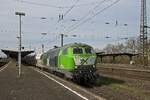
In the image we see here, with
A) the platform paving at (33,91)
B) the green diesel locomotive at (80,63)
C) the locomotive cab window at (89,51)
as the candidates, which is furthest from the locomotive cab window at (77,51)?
the platform paving at (33,91)

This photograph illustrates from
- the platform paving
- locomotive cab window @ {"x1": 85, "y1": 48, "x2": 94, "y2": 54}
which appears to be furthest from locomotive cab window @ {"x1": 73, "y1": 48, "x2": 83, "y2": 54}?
the platform paving

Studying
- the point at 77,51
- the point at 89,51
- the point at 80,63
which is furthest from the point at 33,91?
the point at 89,51

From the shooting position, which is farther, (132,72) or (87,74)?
(132,72)

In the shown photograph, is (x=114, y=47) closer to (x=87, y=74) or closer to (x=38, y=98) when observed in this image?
(x=87, y=74)

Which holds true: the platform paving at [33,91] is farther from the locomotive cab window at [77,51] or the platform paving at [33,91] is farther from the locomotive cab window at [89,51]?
the locomotive cab window at [89,51]

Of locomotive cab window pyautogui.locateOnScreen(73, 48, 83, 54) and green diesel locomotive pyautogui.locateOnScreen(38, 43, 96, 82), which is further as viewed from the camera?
locomotive cab window pyautogui.locateOnScreen(73, 48, 83, 54)

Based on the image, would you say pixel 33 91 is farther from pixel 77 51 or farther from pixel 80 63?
pixel 77 51

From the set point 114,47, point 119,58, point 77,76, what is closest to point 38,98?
point 77,76

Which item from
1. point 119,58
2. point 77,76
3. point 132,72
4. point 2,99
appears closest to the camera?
point 2,99

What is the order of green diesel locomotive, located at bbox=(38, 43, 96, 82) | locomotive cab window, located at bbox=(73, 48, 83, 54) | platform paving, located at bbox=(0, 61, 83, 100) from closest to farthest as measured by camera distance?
platform paving, located at bbox=(0, 61, 83, 100)
green diesel locomotive, located at bbox=(38, 43, 96, 82)
locomotive cab window, located at bbox=(73, 48, 83, 54)

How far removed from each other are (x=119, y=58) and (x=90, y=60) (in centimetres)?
6786

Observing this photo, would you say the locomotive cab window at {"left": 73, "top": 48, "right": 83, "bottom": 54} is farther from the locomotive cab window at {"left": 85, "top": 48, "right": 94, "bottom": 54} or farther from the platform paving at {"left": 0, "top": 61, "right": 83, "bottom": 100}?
the platform paving at {"left": 0, "top": 61, "right": 83, "bottom": 100}

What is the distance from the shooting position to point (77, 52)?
26.2 metres

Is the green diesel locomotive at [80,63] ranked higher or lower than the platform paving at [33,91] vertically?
higher
